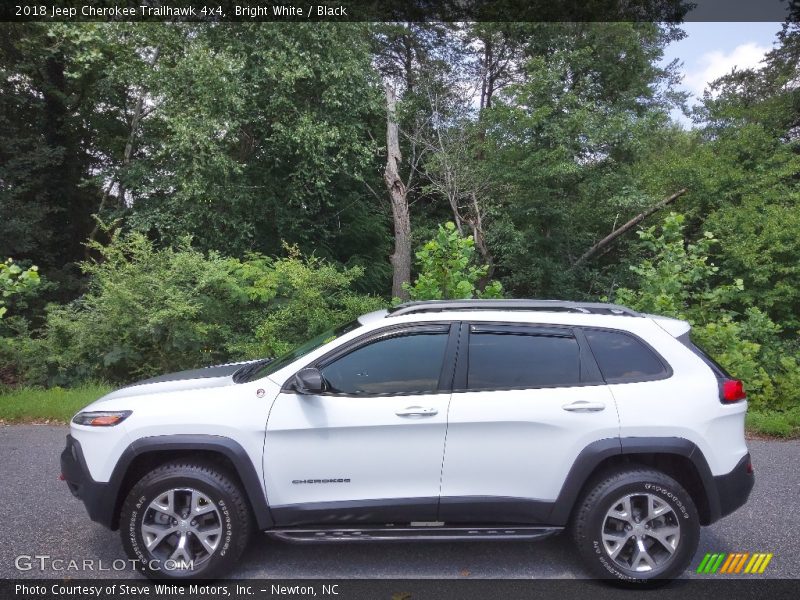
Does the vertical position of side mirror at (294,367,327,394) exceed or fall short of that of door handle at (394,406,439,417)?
it exceeds it

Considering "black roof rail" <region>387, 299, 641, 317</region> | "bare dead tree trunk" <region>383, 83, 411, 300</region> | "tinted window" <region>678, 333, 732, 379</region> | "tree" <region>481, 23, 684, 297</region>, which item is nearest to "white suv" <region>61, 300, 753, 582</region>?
"tinted window" <region>678, 333, 732, 379</region>

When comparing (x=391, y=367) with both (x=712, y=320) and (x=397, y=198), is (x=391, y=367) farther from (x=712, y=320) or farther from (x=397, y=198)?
(x=397, y=198)

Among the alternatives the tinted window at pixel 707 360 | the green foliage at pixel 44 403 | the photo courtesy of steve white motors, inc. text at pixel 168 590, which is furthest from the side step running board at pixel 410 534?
the green foliage at pixel 44 403

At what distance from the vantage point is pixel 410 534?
3689 mm

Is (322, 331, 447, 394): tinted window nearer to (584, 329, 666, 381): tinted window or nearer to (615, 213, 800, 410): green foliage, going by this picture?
(584, 329, 666, 381): tinted window

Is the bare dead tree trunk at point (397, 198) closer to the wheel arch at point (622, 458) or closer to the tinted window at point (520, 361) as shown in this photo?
the tinted window at point (520, 361)

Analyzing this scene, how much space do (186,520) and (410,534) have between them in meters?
1.33

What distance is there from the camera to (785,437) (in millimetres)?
7094

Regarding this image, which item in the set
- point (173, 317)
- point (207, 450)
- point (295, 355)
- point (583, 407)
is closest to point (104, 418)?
point (207, 450)

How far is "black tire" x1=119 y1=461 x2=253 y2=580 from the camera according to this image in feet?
12.1

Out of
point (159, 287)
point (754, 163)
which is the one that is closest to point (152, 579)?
point (159, 287)

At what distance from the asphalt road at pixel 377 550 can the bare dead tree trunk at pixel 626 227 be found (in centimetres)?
1284

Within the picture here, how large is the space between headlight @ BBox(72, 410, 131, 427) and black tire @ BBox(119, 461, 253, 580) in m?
0.40

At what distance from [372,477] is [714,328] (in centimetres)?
634
